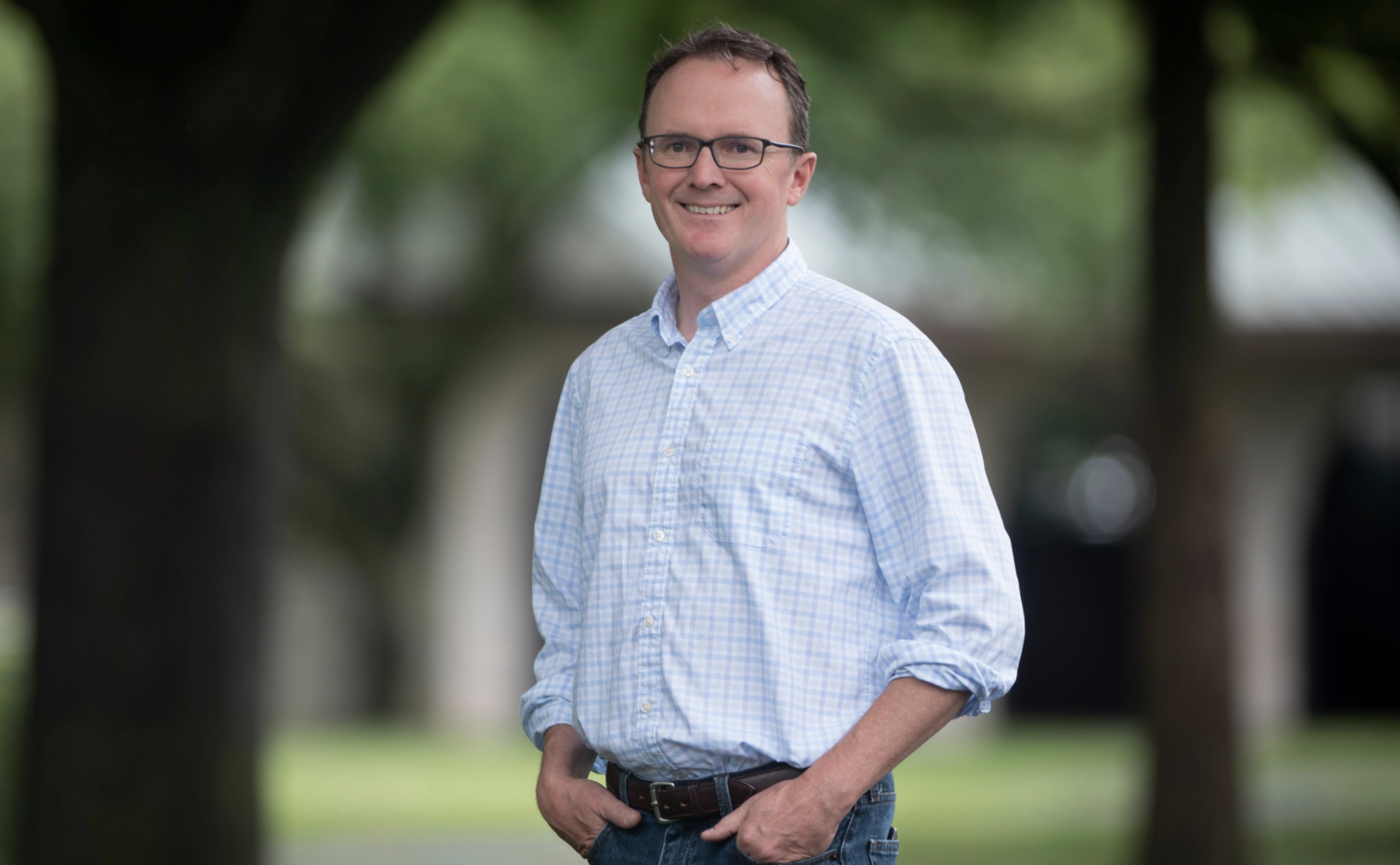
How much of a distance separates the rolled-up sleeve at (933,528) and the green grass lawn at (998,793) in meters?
7.24

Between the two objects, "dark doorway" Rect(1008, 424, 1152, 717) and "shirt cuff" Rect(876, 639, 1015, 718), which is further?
"dark doorway" Rect(1008, 424, 1152, 717)

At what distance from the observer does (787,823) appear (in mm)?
2318

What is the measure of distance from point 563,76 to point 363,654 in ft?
24.3

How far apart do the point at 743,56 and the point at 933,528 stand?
2.48 feet

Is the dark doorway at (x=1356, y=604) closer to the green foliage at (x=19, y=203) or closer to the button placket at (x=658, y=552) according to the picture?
the green foliage at (x=19, y=203)

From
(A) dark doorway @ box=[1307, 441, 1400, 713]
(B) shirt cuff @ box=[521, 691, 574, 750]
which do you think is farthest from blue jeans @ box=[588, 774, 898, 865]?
(A) dark doorway @ box=[1307, 441, 1400, 713]

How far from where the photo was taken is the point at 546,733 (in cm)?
276

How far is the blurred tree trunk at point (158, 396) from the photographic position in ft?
19.5

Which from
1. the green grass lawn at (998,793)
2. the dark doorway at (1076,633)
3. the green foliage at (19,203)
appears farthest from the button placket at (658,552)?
the dark doorway at (1076,633)

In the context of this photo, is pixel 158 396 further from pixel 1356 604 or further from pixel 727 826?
pixel 1356 604

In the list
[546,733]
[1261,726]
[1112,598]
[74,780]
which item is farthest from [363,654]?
[546,733]

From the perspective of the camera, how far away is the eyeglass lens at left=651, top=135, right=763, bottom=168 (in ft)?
8.25

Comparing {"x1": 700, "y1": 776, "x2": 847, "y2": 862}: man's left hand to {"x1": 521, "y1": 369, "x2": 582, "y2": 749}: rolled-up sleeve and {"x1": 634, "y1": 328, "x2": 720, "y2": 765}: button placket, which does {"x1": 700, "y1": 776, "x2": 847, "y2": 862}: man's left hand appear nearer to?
{"x1": 634, "y1": 328, "x2": 720, "y2": 765}: button placket

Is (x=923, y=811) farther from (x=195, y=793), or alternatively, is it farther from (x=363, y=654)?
(x=363, y=654)
